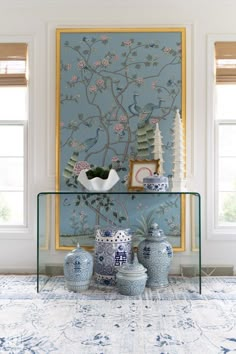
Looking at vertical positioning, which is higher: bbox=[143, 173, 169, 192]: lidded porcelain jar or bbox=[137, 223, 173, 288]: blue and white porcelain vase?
bbox=[143, 173, 169, 192]: lidded porcelain jar

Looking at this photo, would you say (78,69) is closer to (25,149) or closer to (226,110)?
(25,149)

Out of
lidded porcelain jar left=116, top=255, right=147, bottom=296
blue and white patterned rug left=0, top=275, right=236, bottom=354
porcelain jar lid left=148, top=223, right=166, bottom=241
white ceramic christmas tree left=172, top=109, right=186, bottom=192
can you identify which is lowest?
blue and white patterned rug left=0, top=275, right=236, bottom=354

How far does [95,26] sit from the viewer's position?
3.19 meters

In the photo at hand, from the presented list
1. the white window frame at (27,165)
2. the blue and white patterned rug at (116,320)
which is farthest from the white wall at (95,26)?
the blue and white patterned rug at (116,320)

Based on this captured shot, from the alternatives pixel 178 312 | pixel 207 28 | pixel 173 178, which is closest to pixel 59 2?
pixel 207 28

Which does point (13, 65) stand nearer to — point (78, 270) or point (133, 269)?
point (78, 270)

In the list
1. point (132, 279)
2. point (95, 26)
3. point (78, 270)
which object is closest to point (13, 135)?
point (95, 26)

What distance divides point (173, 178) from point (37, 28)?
160 centimetres

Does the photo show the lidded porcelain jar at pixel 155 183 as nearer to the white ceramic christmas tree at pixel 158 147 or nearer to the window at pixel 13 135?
the white ceramic christmas tree at pixel 158 147

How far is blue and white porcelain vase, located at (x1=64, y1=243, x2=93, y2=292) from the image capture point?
2.75 meters

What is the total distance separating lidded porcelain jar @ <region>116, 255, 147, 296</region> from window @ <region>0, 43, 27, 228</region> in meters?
1.02

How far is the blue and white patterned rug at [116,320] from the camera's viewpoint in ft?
6.42

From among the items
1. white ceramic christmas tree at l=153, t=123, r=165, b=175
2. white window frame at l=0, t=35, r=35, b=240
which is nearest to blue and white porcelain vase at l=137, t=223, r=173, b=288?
white ceramic christmas tree at l=153, t=123, r=165, b=175

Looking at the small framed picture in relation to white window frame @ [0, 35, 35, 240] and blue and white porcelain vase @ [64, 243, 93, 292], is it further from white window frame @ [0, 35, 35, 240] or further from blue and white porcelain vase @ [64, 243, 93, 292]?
white window frame @ [0, 35, 35, 240]
